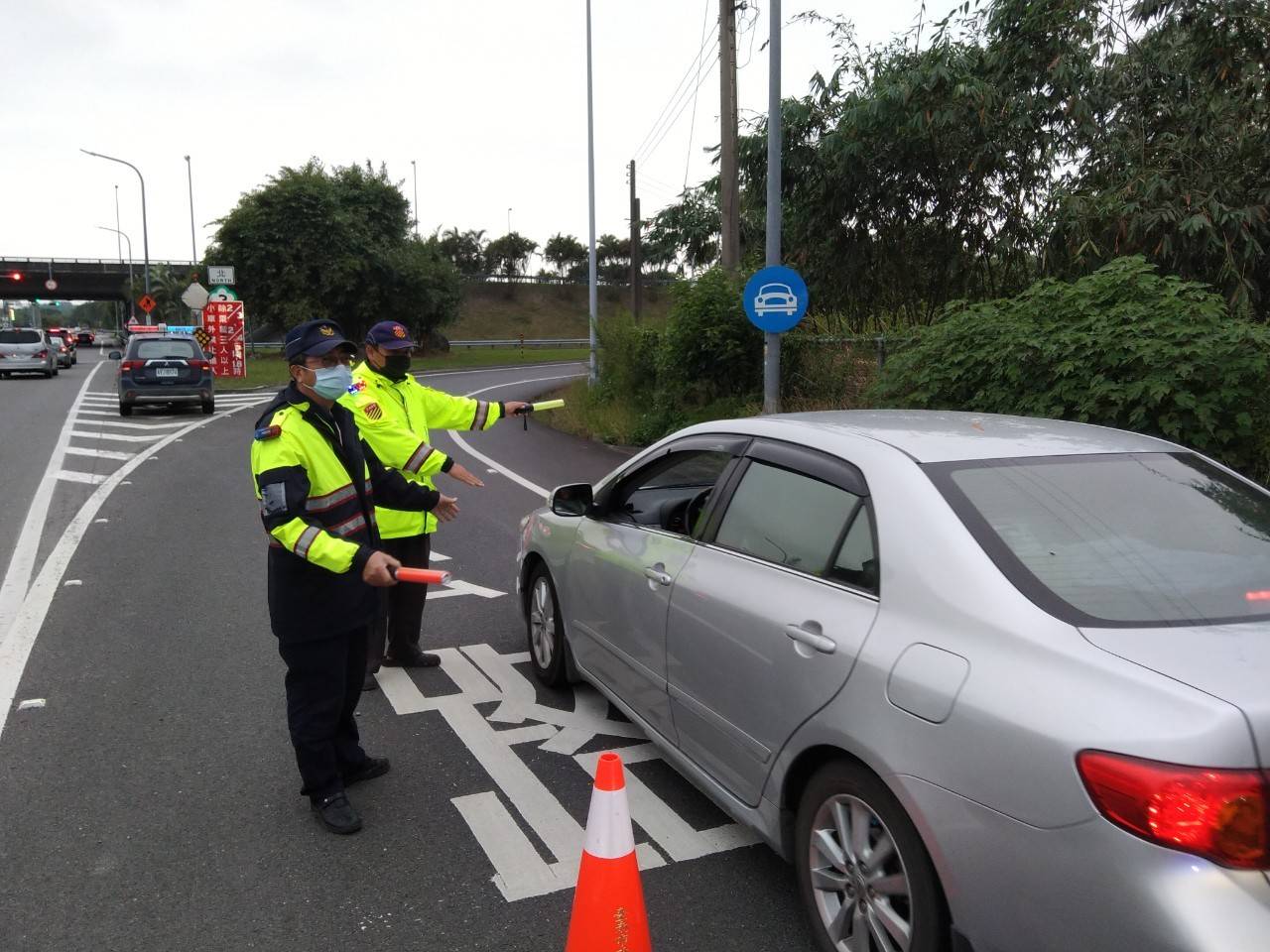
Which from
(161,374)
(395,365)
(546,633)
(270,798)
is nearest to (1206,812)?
(270,798)

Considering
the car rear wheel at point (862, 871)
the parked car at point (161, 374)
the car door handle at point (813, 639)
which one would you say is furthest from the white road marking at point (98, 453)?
the car rear wheel at point (862, 871)

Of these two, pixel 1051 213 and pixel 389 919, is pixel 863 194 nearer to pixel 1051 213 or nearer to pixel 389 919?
pixel 1051 213

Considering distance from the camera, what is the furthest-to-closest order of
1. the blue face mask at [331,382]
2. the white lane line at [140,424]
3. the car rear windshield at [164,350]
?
the car rear windshield at [164,350], the white lane line at [140,424], the blue face mask at [331,382]

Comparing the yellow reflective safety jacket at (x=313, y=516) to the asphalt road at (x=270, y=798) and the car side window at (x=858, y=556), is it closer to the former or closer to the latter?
the asphalt road at (x=270, y=798)

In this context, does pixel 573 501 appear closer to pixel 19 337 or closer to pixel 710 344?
pixel 710 344

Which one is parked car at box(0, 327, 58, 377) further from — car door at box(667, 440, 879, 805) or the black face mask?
car door at box(667, 440, 879, 805)

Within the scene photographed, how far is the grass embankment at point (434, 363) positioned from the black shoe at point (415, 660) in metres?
23.7

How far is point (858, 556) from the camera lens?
9.37ft

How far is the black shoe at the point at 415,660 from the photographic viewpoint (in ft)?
17.6

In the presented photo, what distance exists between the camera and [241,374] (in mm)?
31922

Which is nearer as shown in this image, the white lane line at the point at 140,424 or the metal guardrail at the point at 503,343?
the white lane line at the point at 140,424

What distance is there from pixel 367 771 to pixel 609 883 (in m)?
1.83

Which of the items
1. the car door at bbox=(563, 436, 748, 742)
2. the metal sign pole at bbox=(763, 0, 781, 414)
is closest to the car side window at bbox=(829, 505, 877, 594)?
the car door at bbox=(563, 436, 748, 742)

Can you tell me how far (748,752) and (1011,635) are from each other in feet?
3.35
